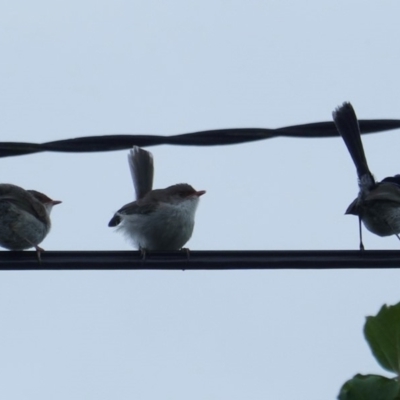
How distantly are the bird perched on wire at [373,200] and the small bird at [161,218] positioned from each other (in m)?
1.72

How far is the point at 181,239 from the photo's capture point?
7.91m

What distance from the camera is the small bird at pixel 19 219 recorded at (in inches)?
264

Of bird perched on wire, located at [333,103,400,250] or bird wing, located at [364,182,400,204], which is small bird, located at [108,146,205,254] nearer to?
bird perched on wire, located at [333,103,400,250]

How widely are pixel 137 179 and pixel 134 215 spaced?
0.87 m

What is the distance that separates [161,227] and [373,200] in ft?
6.72

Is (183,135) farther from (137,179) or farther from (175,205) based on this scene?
(137,179)

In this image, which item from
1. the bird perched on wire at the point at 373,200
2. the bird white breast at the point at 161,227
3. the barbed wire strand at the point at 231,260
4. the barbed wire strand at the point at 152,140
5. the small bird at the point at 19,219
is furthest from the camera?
the bird white breast at the point at 161,227

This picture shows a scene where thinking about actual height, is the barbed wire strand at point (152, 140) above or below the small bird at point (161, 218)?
below
